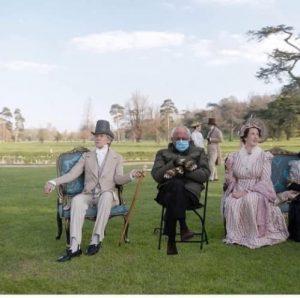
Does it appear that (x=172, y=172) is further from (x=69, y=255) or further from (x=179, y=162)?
(x=69, y=255)

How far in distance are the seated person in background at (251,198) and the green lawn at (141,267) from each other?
0.20 m

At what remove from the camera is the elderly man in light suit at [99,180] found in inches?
200

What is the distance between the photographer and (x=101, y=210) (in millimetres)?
5109

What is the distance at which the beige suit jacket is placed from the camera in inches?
214

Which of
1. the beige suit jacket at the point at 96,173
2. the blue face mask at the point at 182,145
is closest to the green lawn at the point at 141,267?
the beige suit jacket at the point at 96,173

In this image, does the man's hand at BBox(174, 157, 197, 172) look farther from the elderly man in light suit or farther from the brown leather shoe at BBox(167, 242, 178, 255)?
the brown leather shoe at BBox(167, 242, 178, 255)

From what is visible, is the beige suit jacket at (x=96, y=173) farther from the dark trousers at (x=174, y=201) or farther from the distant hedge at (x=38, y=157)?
the distant hedge at (x=38, y=157)

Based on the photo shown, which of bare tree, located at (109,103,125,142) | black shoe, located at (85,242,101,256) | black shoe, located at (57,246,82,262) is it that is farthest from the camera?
bare tree, located at (109,103,125,142)

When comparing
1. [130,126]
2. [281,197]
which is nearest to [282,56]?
[281,197]

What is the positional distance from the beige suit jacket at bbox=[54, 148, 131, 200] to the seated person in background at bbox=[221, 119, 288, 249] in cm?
125

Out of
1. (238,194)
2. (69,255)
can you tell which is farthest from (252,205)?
(69,255)

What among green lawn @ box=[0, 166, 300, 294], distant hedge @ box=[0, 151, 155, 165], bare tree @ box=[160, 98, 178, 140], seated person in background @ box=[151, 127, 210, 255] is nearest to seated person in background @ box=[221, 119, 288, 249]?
green lawn @ box=[0, 166, 300, 294]

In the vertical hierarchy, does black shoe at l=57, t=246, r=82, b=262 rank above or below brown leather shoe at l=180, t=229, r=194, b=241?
above

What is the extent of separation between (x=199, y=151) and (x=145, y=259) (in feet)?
4.50
